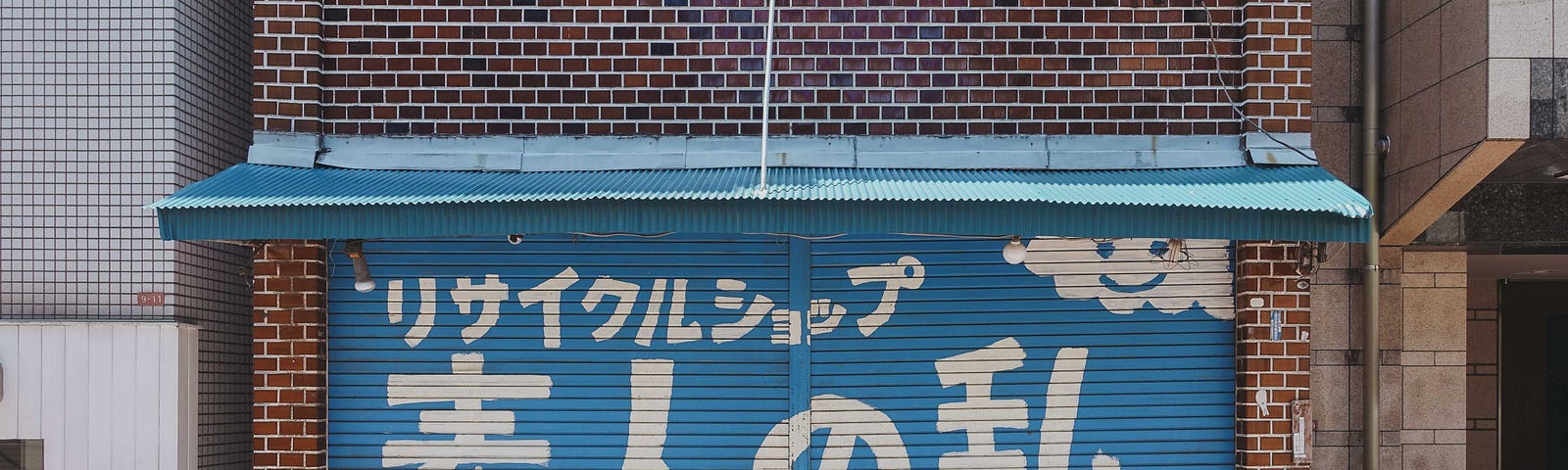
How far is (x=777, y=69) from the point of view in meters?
7.52

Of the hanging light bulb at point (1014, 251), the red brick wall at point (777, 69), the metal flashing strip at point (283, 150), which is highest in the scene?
the red brick wall at point (777, 69)

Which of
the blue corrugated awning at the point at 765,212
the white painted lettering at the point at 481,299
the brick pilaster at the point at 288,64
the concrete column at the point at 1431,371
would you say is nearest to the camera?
the blue corrugated awning at the point at 765,212

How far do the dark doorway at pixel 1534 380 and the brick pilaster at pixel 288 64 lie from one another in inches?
391

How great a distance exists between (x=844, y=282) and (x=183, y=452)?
3798 mm

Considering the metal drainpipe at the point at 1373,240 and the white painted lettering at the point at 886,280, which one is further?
the metal drainpipe at the point at 1373,240

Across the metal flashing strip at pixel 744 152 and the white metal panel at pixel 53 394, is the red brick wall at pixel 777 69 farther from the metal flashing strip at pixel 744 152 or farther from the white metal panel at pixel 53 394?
the white metal panel at pixel 53 394

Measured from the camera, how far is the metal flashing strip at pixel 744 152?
23.8 ft

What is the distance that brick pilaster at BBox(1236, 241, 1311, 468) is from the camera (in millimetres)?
7375

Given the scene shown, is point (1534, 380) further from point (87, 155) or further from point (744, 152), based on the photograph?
point (87, 155)

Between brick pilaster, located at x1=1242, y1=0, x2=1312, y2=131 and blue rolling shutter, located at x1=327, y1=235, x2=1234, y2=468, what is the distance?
993 mm

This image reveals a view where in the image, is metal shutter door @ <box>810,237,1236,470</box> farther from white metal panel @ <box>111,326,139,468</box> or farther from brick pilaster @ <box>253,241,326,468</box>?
white metal panel @ <box>111,326,139,468</box>

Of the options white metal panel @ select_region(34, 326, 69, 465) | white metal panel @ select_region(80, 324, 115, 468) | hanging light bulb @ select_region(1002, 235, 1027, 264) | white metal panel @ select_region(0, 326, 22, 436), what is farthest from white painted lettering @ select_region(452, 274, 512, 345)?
hanging light bulb @ select_region(1002, 235, 1027, 264)

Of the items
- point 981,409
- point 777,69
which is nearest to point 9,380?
point 777,69

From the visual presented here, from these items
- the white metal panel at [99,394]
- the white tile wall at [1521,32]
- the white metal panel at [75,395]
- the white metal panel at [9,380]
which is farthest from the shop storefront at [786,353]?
the white tile wall at [1521,32]
